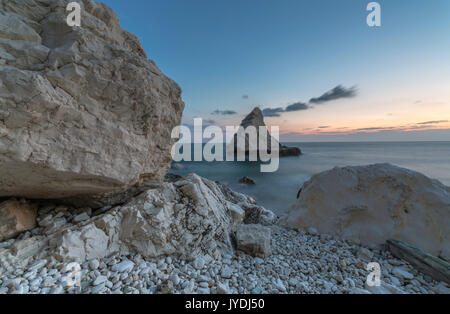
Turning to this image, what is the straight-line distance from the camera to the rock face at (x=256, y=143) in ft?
146

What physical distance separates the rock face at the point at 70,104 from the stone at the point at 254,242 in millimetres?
2513

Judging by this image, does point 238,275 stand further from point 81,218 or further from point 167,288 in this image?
point 81,218

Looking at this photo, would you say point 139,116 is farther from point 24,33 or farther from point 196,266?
point 196,266

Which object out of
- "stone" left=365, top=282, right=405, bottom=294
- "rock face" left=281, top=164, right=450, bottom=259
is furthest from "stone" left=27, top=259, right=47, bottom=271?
"rock face" left=281, top=164, right=450, bottom=259

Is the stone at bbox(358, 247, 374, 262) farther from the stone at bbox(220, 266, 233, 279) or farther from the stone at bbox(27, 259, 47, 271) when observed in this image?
the stone at bbox(27, 259, 47, 271)

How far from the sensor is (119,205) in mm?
3312

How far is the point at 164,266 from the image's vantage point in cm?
266

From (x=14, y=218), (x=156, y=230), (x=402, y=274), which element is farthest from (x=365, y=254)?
(x=14, y=218)

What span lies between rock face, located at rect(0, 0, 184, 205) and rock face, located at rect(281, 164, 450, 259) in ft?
15.1

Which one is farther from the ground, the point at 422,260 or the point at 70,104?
the point at 70,104

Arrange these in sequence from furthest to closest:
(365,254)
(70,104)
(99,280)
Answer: (365,254)
(70,104)
(99,280)

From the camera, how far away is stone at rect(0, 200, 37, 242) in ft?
8.64

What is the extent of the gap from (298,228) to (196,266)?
321 centimetres

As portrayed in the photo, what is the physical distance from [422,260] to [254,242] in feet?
10.4
